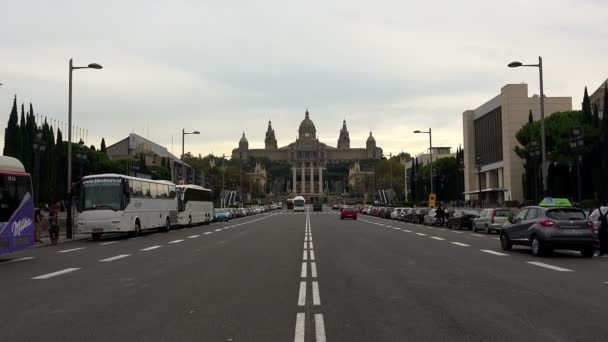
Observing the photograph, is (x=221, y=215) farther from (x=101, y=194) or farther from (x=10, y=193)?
(x=10, y=193)

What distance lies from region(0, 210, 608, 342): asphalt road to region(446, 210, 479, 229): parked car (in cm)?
2143

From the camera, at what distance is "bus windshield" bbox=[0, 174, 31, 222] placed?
1859 cm

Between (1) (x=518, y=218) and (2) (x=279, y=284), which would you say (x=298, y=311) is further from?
(1) (x=518, y=218)

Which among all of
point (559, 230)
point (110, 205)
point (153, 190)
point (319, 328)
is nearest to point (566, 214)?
point (559, 230)

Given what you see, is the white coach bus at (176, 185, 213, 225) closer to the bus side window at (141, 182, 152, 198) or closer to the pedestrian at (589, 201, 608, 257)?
the bus side window at (141, 182, 152, 198)

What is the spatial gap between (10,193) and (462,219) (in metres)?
29.4

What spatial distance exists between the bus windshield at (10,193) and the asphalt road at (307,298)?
5.07 feet

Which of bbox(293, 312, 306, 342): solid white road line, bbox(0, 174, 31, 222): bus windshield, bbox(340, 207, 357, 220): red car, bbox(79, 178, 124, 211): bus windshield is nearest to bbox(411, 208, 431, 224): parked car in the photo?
bbox(340, 207, 357, 220): red car

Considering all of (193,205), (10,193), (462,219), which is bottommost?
(462,219)

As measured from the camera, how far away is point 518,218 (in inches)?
814

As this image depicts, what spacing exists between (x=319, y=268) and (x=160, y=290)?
5.00m

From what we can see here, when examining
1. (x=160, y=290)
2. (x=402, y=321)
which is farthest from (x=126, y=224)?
(x=402, y=321)

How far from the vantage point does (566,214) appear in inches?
741

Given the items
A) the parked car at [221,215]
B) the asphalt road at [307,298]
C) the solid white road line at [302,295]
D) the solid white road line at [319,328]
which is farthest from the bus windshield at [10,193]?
the parked car at [221,215]
